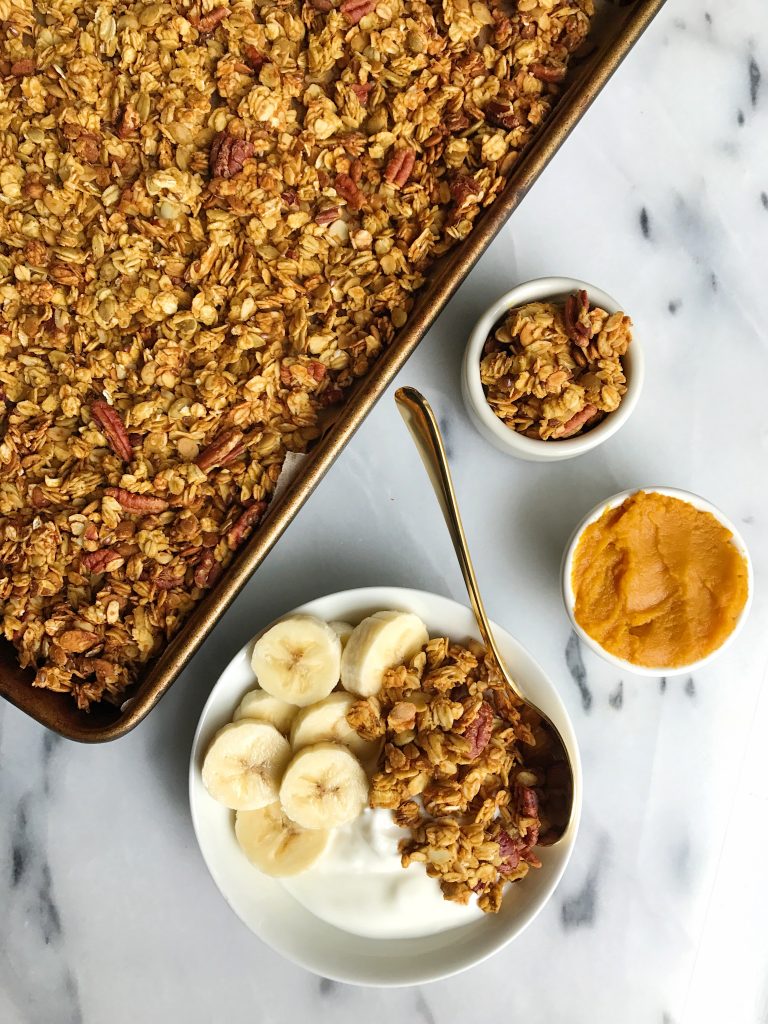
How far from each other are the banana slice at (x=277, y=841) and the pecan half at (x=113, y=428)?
0.50m

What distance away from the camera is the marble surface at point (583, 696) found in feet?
4.08

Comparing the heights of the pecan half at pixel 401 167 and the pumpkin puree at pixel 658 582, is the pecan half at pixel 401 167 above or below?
above

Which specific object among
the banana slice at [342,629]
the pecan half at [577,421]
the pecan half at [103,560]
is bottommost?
the pecan half at [103,560]

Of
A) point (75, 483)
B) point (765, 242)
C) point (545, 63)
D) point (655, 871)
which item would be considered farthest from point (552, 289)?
point (655, 871)

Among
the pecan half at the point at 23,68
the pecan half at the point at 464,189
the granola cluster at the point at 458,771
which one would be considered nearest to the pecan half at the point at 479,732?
the granola cluster at the point at 458,771

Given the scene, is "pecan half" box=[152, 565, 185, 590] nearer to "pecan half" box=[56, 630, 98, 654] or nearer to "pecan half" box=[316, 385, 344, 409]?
"pecan half" box=[56, 630, 98, 654]

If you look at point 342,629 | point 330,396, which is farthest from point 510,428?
point 342,629

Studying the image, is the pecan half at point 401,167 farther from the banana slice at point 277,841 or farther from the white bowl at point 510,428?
the banana slice at point 277,841

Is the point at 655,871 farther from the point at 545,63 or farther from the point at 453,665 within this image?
the point at 545,63

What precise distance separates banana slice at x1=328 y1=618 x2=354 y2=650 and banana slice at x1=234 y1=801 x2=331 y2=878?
0.77ft

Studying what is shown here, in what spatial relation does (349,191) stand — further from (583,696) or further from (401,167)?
(583,696)

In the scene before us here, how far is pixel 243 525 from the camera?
1027 millimetres

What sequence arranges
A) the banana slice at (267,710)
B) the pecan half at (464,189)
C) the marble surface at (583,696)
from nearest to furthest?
the pecan half at (464,189)
the banana slice at (267,710)
the marble surface at (583,696)

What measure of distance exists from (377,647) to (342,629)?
0.26ft
